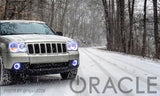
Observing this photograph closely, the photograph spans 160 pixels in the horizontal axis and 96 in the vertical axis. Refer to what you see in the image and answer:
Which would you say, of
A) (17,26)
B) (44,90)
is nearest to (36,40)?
(44,90)

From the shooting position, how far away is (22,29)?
258 inches

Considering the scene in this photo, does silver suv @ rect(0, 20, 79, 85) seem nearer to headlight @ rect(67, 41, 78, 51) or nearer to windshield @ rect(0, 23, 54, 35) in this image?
headlight @ rect(67, 41, 78, 51)


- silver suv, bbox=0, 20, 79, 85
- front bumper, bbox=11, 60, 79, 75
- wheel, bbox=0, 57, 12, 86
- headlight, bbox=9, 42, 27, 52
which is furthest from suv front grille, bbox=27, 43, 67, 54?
wheel, bbox=0, 57, 12, 86

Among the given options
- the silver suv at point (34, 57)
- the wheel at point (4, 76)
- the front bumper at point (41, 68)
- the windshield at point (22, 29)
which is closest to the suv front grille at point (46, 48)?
the silver suv at point (34, 57)

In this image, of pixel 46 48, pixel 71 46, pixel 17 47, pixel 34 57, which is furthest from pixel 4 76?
pixel 71 46

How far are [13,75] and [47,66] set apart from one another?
81cm

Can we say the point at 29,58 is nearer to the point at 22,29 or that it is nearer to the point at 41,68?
the point at 41,68

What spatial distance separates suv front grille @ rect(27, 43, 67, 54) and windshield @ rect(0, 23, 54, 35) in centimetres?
128

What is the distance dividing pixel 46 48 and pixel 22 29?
159 cm

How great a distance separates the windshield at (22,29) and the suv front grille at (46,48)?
1278 millimetres

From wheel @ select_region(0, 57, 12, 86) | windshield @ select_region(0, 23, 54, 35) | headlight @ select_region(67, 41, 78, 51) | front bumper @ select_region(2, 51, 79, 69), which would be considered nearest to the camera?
front bumper @ select_region(2, 51, 79, 69)

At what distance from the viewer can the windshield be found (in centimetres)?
636

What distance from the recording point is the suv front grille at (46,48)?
17.0 feet

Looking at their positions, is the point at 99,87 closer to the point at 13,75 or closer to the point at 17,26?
the point at 13,75
